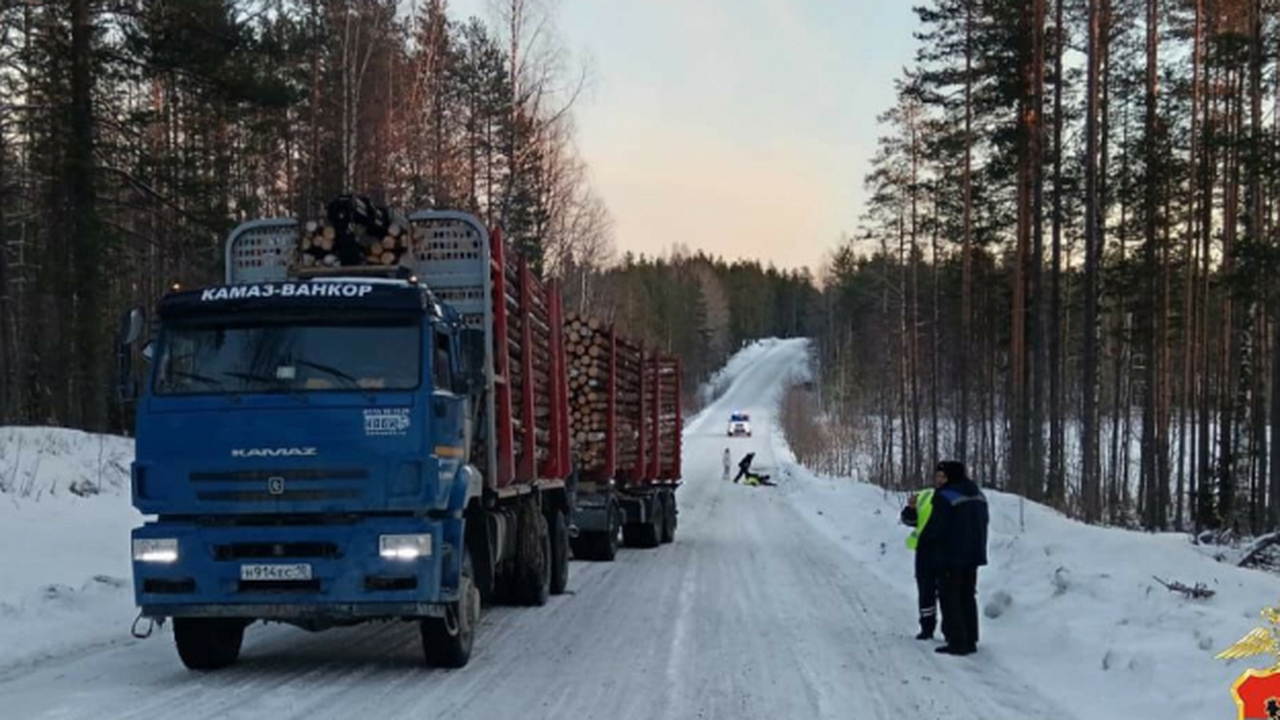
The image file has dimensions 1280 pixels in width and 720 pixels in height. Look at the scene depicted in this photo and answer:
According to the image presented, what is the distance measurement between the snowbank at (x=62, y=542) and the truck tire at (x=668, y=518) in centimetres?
970

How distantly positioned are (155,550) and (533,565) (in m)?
5.07

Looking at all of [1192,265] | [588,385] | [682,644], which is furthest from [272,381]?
[1192,265]

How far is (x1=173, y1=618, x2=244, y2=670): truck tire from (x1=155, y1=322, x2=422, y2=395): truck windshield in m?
1.79

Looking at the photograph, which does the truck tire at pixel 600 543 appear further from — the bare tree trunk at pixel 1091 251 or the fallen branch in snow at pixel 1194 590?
the bare tree trunk at pixel 1091 251

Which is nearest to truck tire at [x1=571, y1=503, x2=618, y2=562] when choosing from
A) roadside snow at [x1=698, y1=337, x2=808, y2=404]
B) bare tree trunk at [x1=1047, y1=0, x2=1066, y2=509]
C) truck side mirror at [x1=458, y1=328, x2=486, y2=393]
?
truck side mirror at [x1=458, y1=328, x2=486, y2=393]

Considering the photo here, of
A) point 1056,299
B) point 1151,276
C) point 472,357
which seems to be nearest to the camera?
point 472,357

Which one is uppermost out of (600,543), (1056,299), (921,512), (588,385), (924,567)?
(1056,299)

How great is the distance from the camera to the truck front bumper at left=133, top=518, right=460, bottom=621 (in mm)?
8234

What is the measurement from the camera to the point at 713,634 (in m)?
11.1

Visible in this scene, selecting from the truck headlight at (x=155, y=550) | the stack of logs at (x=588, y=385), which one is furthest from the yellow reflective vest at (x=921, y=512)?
the stack of logs at (x=588, y=385)

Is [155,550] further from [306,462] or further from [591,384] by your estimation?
[591,384]

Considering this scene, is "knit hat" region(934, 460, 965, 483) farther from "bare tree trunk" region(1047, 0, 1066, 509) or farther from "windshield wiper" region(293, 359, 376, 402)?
"bare tree trunk" region(1047, 0, 1066, 509)

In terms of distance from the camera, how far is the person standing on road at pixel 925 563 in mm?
10695

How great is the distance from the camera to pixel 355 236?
403 inches
